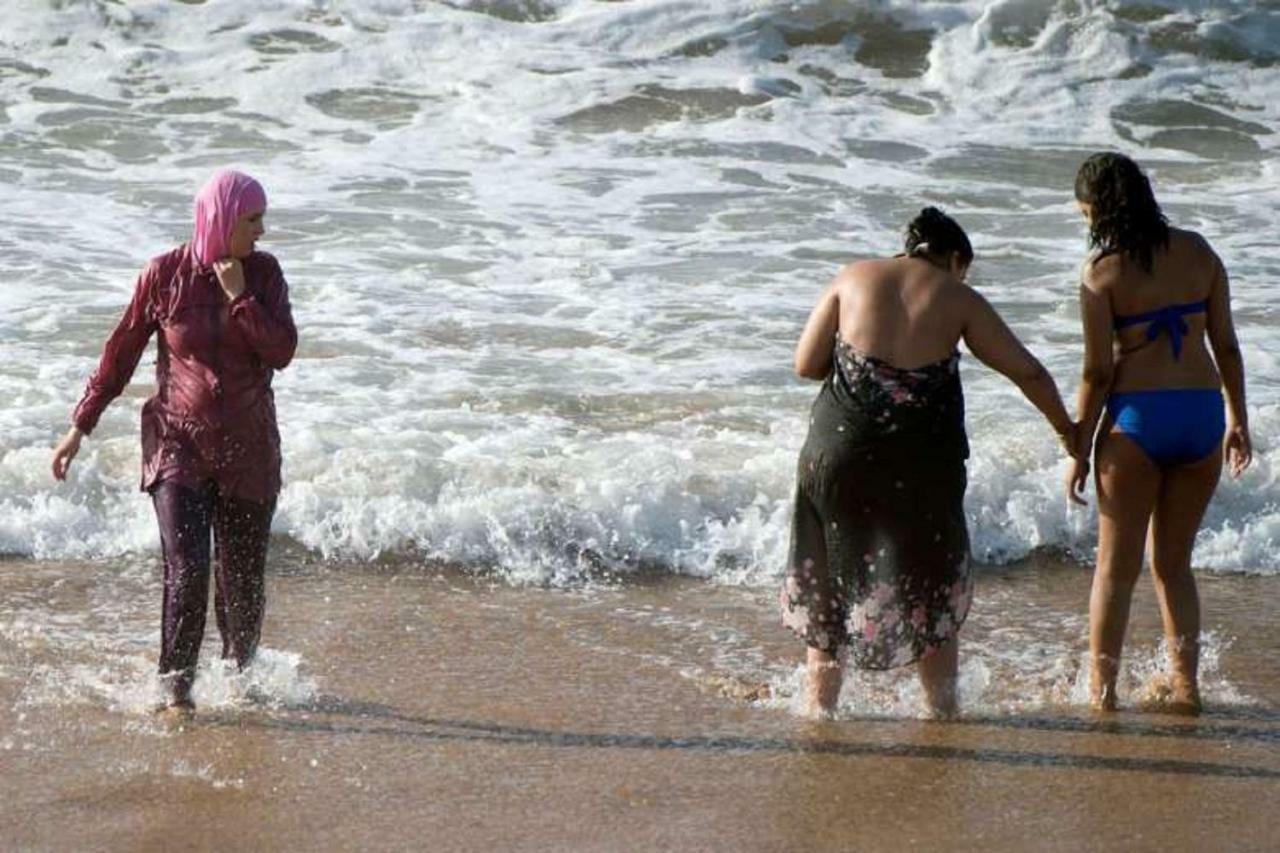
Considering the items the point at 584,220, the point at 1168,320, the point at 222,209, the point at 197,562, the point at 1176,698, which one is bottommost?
the point at 584,220

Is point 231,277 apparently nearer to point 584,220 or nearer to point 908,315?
point 908,315

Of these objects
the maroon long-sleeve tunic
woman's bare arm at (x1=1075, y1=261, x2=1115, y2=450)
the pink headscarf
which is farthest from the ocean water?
the pink headscarf

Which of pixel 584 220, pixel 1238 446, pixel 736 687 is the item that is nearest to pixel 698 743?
pixel 736 687

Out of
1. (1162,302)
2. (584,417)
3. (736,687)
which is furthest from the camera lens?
(584,417)

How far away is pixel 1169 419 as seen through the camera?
5.41m

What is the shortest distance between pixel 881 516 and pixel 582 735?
38.8 inches

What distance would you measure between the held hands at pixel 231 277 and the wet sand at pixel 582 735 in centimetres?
111

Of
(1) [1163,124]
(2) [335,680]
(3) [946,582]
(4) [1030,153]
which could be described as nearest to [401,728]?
(2) [335,680]

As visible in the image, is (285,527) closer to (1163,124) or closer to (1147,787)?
(1147,787)

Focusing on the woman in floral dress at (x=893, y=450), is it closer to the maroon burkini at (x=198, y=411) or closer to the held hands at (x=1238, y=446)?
the held hands at (x=1238, y=446)

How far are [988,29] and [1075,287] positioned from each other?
6.26 m

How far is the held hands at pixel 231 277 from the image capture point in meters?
5.27

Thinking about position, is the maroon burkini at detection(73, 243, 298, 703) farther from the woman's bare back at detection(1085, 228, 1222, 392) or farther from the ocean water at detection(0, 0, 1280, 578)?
the woman's bare back at detection(1085, 228, 1222, 392)

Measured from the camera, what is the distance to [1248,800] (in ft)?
16.1
